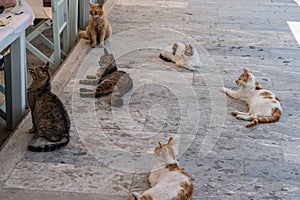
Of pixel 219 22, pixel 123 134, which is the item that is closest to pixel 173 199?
pixel 123 134

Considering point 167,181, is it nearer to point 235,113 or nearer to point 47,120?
point 47,120

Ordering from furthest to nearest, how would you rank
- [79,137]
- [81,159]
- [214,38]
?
1. [214,38]
2. [79,137]
3. [81,159]

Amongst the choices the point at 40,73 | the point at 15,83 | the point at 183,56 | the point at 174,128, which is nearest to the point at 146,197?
the point at 174,128

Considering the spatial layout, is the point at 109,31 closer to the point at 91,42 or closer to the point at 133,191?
the point at 91,42

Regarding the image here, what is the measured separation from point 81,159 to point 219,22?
10.4 feet

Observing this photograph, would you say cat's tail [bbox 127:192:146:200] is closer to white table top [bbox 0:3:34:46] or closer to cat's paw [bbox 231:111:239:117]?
white table top [bbox 0:3:34:46]

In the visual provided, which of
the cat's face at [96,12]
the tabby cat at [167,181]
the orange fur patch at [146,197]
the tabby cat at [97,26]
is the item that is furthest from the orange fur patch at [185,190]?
the cat's face at [96,12]

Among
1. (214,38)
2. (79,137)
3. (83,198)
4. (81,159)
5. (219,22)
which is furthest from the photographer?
(219,22)

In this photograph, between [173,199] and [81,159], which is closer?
[173,199]

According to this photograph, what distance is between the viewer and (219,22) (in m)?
5.71

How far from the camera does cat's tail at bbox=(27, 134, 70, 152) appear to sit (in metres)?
3.01

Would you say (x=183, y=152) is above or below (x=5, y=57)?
below

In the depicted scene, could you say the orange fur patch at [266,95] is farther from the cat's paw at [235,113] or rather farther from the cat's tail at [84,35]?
the cat's tail at [84,35]

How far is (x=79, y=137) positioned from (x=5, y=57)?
654mm
